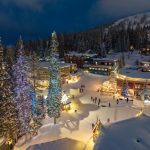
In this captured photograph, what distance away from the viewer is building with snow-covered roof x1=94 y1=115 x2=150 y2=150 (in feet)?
A: 79.4

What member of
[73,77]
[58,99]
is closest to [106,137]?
[58,99]

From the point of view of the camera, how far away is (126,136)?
2602 cm

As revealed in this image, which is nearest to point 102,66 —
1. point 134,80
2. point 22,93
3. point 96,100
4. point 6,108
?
point 134,80

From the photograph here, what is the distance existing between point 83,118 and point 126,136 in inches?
917

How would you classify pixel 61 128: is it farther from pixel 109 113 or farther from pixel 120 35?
pixel 120 35

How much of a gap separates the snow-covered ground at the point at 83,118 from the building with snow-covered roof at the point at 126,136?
844 cm

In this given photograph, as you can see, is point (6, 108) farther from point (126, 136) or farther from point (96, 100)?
point (96, 100)

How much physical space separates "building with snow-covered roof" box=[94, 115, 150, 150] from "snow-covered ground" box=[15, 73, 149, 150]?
8440 millimetres

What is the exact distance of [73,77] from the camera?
84000 mm

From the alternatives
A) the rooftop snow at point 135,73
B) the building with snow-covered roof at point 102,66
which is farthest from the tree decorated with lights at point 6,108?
the building with snow-covered roof at point 102,66

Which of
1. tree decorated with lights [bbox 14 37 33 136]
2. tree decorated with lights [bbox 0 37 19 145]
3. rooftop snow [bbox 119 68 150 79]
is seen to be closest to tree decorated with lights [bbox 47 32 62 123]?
tree decorated with lights [bbox 14 37 33 136]

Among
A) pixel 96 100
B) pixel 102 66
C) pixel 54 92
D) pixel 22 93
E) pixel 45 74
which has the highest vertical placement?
pixel 22 93

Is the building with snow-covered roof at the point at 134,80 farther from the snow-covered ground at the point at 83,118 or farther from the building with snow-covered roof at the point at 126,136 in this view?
the building with snow-covered roof at the point at 126,136

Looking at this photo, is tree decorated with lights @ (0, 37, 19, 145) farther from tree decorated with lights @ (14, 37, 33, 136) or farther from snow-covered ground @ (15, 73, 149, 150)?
snow-covered ground @ (15, 73, 149, 150)
